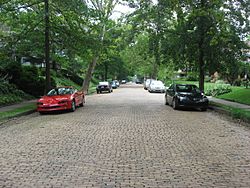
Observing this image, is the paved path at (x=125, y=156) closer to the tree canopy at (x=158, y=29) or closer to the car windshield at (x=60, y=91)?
the car windshield at (x=60, y=91)

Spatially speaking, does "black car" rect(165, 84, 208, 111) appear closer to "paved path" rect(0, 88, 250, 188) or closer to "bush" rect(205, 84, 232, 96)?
"paved path" rect(0, 88, 250, 188)

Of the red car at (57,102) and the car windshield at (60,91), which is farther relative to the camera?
the car windshield at (60,91)

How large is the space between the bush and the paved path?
56.7ft

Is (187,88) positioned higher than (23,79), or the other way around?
(23,79)

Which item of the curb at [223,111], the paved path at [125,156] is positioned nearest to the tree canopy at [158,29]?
the curb at [223,111]

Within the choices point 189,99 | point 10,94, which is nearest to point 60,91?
point 10,94

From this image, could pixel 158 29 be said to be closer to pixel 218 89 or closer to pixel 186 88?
pixel 186 88

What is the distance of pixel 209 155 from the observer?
7.21 meters

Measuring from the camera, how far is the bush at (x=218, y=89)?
28.5 meters

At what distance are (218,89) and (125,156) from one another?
23980 millimetres

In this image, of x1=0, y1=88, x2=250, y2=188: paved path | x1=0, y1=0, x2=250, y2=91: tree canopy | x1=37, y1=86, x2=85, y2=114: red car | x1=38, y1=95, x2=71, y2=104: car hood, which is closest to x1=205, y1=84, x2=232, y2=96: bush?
x1=0, y1=0, x2=250, y2=91: tree canopy

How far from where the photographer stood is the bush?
2852cm

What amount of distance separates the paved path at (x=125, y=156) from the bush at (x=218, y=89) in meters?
17.3

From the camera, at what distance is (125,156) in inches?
279
